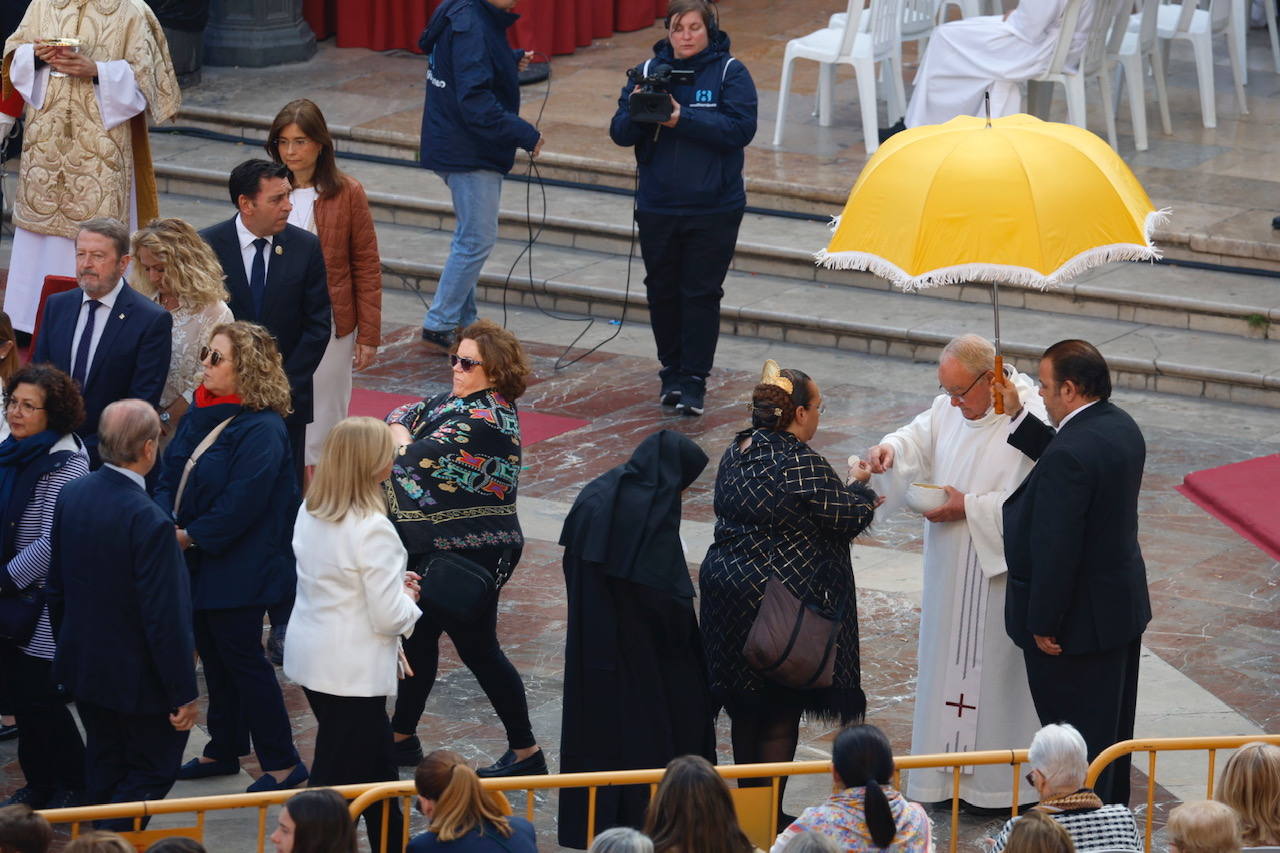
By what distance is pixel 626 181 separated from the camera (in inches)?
508

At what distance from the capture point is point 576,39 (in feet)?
51.0

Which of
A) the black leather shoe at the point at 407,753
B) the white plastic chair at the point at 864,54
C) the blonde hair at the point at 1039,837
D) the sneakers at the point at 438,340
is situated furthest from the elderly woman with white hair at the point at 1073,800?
the white plastic chair at the point at 864,54

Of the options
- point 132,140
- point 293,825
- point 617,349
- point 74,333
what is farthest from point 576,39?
point 293,825

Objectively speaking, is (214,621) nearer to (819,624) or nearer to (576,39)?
(819,624)

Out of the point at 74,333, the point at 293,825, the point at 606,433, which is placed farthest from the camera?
the point at 606,433

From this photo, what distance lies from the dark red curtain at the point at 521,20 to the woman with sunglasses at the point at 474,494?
29.2 ft

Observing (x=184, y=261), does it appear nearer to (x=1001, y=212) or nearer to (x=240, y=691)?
(x=240, y=691)

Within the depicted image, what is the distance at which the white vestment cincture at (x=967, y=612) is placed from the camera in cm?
624

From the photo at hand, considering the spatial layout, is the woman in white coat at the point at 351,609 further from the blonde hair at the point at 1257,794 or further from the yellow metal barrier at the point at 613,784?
the blonde hair at the point at 1257,794

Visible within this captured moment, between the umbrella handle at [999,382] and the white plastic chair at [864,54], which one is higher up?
the white plastic chair at [864,54]

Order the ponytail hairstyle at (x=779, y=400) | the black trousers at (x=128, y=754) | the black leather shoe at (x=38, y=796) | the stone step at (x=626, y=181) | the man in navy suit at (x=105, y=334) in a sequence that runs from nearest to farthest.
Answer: the black trousers at (x=128, y=754) < the ponytail hairstyle at (x=779, y=400) < the black leather shoe at (x=38, y=796) < the man in navy suit at (x=105, y=334) < the stone step at (x=626, y=181)

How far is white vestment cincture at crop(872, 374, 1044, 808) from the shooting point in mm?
6242

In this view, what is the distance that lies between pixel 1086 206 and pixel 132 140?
5493mm

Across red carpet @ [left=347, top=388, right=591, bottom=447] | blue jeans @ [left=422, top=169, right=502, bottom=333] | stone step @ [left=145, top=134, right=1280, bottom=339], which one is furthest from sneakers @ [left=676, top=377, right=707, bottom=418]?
stone step @ [left=145, top=134, right=1280, bottom=339]
